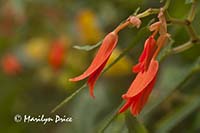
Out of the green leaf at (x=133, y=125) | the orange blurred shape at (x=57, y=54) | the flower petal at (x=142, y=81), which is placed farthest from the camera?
the orange blurred shape at (x=57, y=54)

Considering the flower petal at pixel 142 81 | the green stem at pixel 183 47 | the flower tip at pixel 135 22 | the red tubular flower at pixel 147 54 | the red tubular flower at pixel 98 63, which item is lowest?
the flower petal at pixel 142 81

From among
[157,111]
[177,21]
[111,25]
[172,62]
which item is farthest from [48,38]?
[177,21]

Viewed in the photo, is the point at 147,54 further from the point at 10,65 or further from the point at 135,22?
the point at 10,65

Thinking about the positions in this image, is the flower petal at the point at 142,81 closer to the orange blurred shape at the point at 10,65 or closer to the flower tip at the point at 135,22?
the flower tip at the point at 135,22

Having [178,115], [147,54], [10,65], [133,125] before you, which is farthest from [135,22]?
[10,65]

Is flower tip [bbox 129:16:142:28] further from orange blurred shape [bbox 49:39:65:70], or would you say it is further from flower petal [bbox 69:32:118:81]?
orange blurred shape [bbox 49:39:65:70]

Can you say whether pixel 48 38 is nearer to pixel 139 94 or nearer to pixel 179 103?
pixel 179 103

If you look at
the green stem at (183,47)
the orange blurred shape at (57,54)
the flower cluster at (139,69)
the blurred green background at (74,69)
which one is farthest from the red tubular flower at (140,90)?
the orange blurred shape at (57,54)
